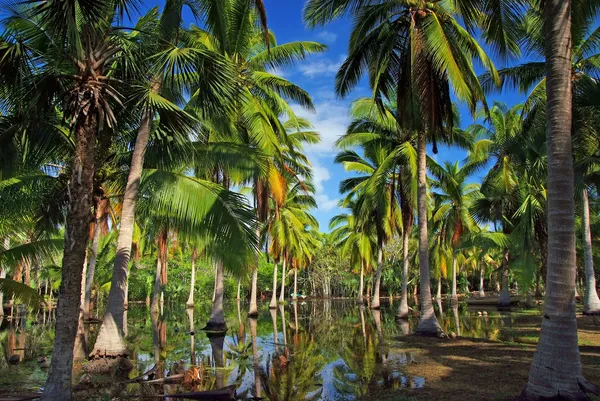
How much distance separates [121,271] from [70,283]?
4684 mm

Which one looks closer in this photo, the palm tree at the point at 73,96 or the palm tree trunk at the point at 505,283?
the palm tree at the point at 73,96

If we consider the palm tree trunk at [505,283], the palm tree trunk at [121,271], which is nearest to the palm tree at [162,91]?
the palm tree trunk at [121,271]

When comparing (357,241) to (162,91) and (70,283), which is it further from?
(70,283)

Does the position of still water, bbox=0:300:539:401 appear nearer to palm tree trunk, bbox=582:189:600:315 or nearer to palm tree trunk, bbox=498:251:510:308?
palm tree trunk, bbox=582:189:600:315

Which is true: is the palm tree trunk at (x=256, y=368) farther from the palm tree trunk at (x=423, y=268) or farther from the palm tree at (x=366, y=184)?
the palm tree at (x=366, y=184)

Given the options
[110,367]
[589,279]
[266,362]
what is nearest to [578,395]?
[266,362]

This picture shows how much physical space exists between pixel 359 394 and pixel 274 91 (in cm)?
1391

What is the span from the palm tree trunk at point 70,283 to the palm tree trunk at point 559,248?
6.37m

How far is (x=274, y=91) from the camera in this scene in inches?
726

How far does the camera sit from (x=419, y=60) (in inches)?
516

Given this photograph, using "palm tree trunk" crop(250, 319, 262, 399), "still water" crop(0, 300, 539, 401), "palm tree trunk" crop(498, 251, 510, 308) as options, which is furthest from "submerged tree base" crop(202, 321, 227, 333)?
"palm tree trunk" crop(498, 251, 510, 308)

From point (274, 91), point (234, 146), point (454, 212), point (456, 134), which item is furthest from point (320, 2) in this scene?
point (454, 212)

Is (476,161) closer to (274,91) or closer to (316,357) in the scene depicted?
(274,91)

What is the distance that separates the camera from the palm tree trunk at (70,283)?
586cm
